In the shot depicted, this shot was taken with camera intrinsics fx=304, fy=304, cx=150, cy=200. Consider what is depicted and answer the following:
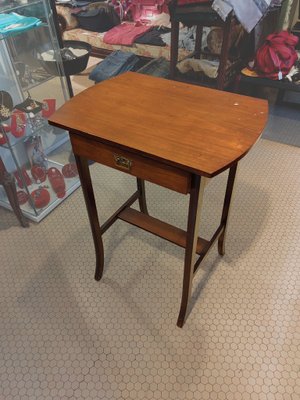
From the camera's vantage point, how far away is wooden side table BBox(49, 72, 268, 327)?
0.82 meters

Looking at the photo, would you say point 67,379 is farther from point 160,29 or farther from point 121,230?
point 160,29

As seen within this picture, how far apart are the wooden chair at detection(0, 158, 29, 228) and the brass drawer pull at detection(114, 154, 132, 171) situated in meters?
0.90

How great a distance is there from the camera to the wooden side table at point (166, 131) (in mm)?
825

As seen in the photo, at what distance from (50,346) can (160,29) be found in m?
3.35

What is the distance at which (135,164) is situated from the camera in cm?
92

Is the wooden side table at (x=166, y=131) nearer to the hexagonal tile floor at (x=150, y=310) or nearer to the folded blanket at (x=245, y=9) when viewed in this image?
the hexagonal tile floor at (x=150, y=310)

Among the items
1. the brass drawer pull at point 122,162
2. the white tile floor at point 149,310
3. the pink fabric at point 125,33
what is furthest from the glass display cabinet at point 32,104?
the pink fabric at point 125,33

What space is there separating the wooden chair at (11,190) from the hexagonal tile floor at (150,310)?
0.24 feet

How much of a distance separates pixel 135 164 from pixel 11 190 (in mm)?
1004

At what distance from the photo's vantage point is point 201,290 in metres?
1.42

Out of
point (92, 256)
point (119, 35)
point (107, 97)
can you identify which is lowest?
point (92, 256)

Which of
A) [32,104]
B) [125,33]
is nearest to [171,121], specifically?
[32,104]

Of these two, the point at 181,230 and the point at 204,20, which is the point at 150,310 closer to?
the point at 181,230

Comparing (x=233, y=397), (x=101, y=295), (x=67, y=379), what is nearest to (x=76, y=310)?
(x=101, y=295)
